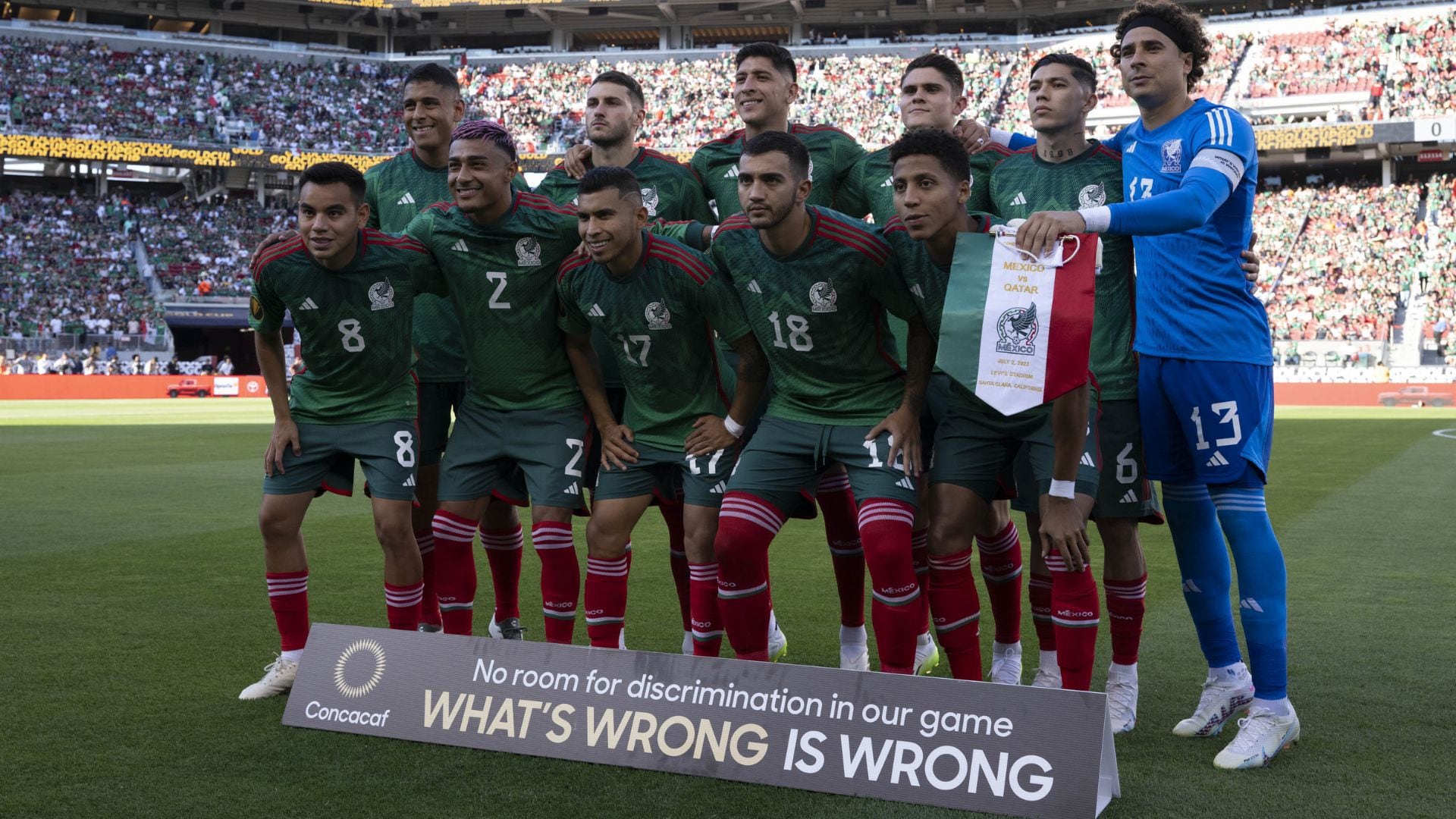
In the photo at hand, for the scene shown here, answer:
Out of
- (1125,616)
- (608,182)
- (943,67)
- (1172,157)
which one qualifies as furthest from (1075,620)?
(943,67)

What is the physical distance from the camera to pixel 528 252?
4.96 m

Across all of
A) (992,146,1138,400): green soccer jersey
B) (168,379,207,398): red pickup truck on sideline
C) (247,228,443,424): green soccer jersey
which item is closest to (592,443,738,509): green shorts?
(247,228,443,424): green soccer jersey

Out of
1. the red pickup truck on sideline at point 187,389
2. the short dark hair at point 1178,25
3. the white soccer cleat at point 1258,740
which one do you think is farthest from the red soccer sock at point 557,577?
the red pickup truck on sideline at point 187,389

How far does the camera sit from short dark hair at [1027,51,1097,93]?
180 inches

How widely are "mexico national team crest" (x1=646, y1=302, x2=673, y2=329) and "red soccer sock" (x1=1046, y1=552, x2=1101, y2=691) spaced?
167 cm

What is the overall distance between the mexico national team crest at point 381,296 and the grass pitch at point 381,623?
1565mm

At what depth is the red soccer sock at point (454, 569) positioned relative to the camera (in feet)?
16.2

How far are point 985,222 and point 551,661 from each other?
6.86 feet

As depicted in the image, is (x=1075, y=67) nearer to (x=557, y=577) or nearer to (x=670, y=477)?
(x=670, y=477)

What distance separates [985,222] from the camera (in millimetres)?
4273

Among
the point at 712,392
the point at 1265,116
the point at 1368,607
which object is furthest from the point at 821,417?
the point at 1265,116

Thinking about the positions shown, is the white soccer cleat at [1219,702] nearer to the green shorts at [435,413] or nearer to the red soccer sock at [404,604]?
the red soccer sock at [404,604]

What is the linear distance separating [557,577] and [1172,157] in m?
2.74

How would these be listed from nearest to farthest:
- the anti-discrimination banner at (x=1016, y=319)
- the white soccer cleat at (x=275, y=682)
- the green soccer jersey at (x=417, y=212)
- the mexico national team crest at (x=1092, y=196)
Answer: the anti-discrimination banner at (x=1016, y=319) → the mexico national team crest at (x=1092, y=196) → the white soccer cleat at (x=275, y=682) → the green soccer jersey at (x=417, y=212)
